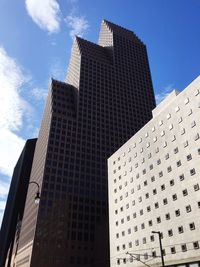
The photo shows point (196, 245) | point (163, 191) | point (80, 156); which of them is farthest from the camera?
point (80, 156)

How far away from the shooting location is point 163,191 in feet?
213

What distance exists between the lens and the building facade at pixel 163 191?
187 ft

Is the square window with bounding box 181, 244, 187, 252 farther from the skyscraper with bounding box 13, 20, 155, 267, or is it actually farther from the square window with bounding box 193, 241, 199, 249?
the skyscraper with bounding box 13, 20, 155, 267

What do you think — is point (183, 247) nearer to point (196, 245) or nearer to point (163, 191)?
point (196, 245)

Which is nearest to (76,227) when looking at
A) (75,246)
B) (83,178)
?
(75,246)

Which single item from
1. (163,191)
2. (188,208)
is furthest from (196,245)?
(163,191)

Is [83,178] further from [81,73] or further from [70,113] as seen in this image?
[81,73]

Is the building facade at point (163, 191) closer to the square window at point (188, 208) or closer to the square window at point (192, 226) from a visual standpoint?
the square window at point (188, 208)

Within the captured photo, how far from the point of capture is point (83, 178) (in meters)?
142

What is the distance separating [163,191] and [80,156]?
86095 millimetres

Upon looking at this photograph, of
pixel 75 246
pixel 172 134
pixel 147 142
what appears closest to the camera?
pixel 172 134

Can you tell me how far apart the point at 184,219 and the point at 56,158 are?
302ft

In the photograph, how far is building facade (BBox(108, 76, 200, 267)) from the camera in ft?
187

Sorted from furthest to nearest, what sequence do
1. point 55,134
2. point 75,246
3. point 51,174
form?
point 55,134, point 51,174, point 75,246
